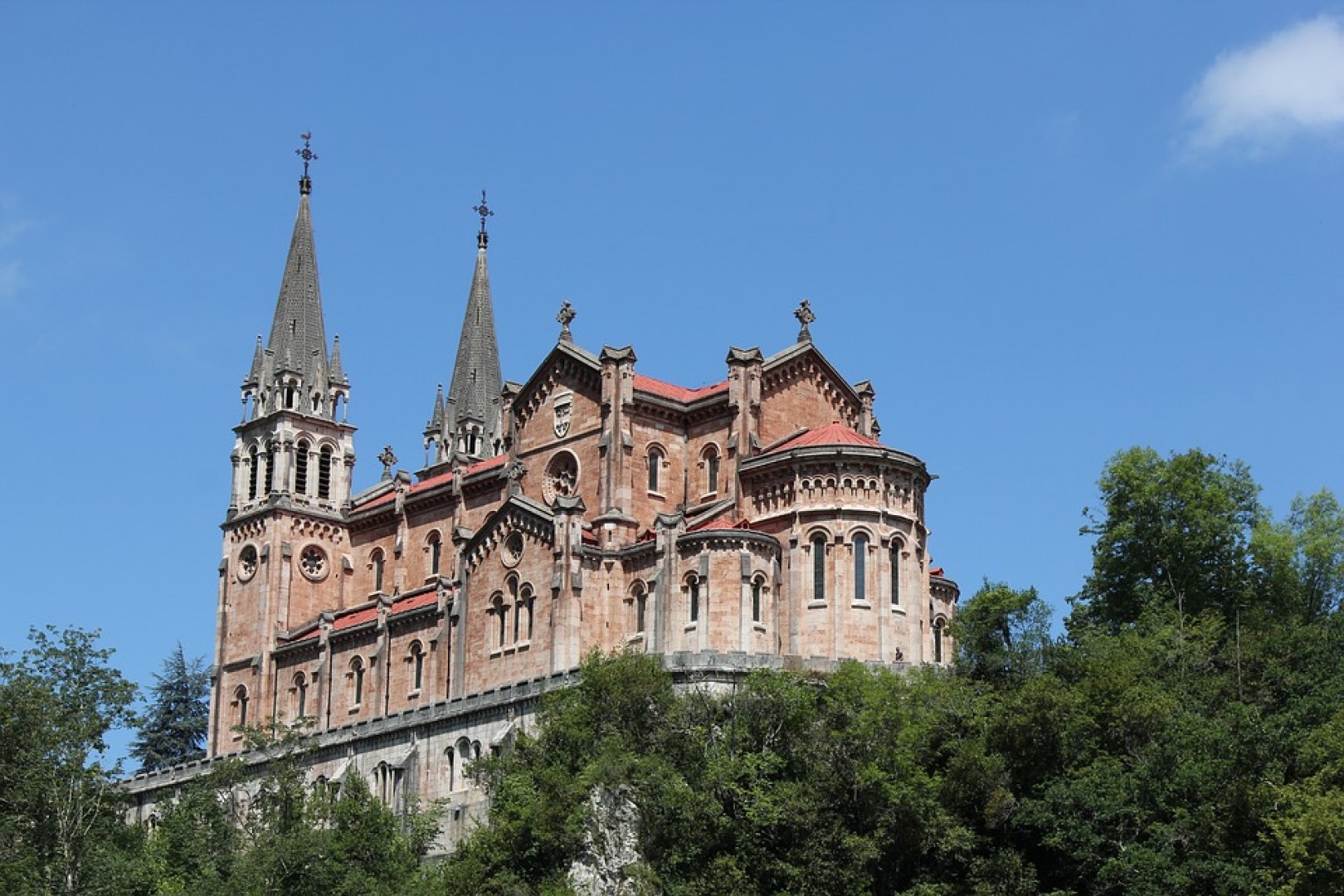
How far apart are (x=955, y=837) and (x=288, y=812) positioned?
74.2 ft

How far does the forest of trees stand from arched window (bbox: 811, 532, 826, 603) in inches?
201

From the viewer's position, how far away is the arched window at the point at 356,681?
324 ft

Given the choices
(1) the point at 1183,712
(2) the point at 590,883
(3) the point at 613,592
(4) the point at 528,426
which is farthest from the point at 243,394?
(1) the point at 1183,712

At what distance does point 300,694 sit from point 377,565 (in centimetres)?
776

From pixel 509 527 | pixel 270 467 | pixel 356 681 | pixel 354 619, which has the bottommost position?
pixel 356 681

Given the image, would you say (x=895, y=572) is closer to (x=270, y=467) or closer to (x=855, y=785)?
(x=855, y=785)

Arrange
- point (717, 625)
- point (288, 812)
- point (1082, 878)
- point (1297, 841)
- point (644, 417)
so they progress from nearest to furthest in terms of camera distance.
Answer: point (1297, 841) < point (1082, 878) < point (288, 812) < point (717, 625) < point (644, 417)

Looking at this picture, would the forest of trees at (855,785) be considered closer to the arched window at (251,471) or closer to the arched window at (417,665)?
the arched window at (417,665)

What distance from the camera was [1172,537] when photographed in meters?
87.1

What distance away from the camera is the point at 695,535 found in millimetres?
83312

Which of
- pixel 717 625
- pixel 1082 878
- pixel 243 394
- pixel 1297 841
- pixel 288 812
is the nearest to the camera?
pixel 1297 841

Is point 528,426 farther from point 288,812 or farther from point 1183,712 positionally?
point 1183,712

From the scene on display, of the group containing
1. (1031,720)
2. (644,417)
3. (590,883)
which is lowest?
(590,883)

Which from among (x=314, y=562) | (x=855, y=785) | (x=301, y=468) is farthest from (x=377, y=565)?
(x=855, y=785)
